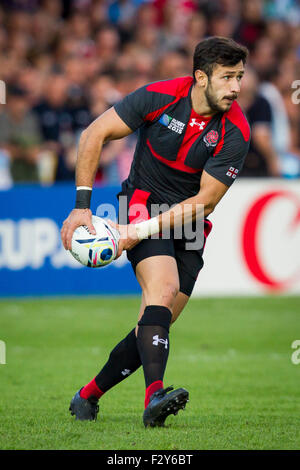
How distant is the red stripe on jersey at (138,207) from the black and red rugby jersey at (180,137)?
0.05 meters

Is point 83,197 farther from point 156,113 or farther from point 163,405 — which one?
point 163,405

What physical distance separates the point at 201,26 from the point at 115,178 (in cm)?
377

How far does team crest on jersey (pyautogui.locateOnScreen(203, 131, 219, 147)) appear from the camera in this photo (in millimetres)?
5617

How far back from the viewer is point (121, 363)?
18.4 feet

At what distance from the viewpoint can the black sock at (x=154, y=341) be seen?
5.21 meters

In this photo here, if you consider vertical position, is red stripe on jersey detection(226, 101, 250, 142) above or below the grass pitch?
above

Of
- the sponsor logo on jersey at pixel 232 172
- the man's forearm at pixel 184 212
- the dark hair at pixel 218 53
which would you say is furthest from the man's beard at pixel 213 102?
the man's forearm at pixel 184 212

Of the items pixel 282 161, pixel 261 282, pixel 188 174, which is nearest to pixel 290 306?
pixel 261 282

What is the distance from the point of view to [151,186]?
5.81m

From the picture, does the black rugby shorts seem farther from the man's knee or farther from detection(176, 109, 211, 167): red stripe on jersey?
detection(176, 109, 211, 167): red stripe on jersey

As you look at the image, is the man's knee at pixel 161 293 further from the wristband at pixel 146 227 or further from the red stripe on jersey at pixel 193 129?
the red stripe on jersey at pixel 193 129

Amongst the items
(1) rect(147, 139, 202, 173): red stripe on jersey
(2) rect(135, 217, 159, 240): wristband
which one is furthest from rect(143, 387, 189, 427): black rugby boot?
(1) rect(147, 139, 202, 173): red stripe on jersey

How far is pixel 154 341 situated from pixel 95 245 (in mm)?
713

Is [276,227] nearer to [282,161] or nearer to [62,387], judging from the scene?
[282,161]
